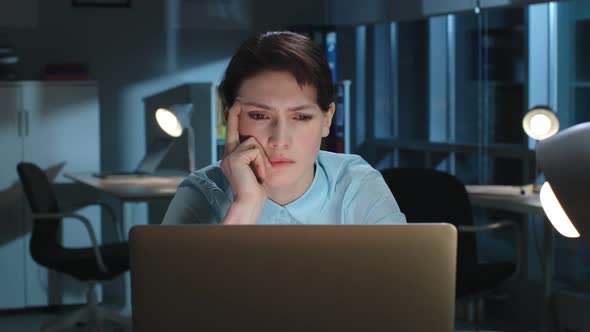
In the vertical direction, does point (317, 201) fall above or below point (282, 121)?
below

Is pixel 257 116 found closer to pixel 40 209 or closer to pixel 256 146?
pixel 256 146

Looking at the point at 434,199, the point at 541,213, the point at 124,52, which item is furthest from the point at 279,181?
the point at 124,52

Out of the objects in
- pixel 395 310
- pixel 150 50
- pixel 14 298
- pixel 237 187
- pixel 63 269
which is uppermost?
pixel 150 50

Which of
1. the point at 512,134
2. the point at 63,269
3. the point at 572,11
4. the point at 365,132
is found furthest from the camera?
the point at 365,132

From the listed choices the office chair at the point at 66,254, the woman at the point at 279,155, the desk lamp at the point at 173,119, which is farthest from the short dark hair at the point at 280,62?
the desk lamp at the point at 173,119

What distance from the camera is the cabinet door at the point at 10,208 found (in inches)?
231

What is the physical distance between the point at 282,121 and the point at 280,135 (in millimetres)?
29

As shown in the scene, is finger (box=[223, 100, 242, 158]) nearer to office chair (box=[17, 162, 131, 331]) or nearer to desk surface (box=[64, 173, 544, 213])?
desk surface (box=[64, 173, 544, 213])

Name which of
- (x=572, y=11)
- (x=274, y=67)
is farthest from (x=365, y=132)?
(x=274, y=67)

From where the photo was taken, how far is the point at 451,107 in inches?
246

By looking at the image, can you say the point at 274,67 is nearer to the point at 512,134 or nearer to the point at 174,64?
the point at 512,134

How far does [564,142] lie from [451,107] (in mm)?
5305

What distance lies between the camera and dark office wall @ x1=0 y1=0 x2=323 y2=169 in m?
6.30

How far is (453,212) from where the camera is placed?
167 inches
